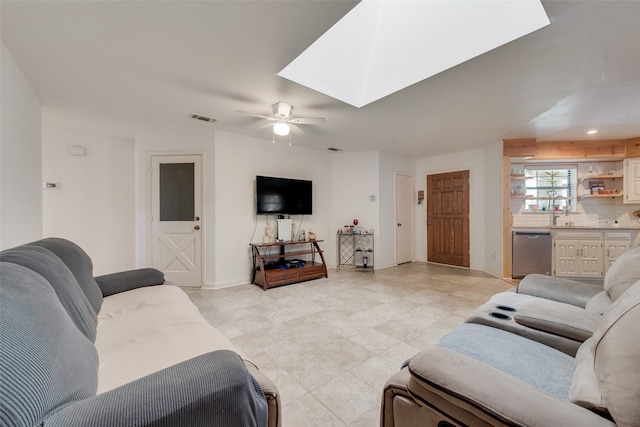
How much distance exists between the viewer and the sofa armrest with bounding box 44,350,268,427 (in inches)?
26.5

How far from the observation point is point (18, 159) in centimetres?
203

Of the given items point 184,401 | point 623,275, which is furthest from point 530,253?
point 184,401

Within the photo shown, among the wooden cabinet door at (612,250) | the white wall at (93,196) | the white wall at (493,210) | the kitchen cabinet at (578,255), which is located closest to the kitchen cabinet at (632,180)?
the wooden cabinet door at (612,250)

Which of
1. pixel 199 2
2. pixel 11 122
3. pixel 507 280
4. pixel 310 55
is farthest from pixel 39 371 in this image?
pixel 507 280

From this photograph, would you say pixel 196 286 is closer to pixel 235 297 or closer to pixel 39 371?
pixel 235 297

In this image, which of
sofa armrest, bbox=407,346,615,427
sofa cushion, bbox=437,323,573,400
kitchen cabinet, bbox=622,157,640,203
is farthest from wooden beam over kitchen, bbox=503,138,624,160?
sofa armrest, bbox=407,346,615,427

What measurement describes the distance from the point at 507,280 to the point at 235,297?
431cm

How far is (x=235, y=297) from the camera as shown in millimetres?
3457

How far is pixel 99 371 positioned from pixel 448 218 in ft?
19.0

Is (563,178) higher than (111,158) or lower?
lower

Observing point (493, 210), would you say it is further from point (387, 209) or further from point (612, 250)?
point (387, 209)

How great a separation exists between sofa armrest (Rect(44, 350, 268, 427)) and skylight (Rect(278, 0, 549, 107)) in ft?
7.33

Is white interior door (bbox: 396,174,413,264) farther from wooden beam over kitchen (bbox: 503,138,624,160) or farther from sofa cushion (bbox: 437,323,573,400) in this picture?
sofa cushion (bbox: 437,323,573,400)

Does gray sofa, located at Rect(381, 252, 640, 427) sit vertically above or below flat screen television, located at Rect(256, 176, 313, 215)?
below
